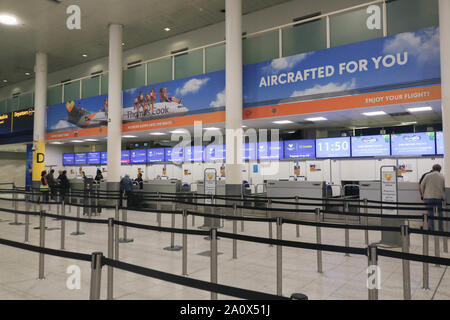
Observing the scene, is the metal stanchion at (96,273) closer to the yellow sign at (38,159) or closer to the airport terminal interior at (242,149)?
the airport terminal interior at (242,149)

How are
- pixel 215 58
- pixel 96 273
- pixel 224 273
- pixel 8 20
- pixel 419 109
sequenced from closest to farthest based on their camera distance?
1. pixel 96 273
2. pixel 224 273
3. pixel 419 109
4. pixel 215 58
5. pixel 8 20

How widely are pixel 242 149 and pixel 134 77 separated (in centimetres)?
653

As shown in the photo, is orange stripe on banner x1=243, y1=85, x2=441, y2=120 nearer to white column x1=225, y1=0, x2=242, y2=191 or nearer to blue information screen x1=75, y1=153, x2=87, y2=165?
white column x1=225, y1=0, x2=242, y2=191

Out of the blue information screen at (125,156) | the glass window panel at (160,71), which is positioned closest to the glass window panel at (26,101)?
the blue information screen at (125,156)

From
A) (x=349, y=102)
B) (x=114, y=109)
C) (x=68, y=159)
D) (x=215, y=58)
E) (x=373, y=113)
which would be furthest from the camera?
(x=68, y=159)

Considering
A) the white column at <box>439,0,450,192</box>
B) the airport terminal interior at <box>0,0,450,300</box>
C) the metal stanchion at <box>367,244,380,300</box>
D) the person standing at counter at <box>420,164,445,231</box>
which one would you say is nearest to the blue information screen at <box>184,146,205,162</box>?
the airport terminal interior at <box>0,0,450,300</box>

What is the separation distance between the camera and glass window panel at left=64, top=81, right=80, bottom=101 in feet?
54.5

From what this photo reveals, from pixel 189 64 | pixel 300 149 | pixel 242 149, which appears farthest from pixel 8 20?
pixel 300 149

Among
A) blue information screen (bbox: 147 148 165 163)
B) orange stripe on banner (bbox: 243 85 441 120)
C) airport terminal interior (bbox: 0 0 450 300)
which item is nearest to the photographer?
airport terminal interior (bbox: 0 0 450 300)

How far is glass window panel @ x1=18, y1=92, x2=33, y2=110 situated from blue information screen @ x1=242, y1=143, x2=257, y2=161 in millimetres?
12852

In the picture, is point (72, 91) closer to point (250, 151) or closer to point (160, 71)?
point (160, 71)

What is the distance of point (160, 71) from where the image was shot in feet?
44.3
